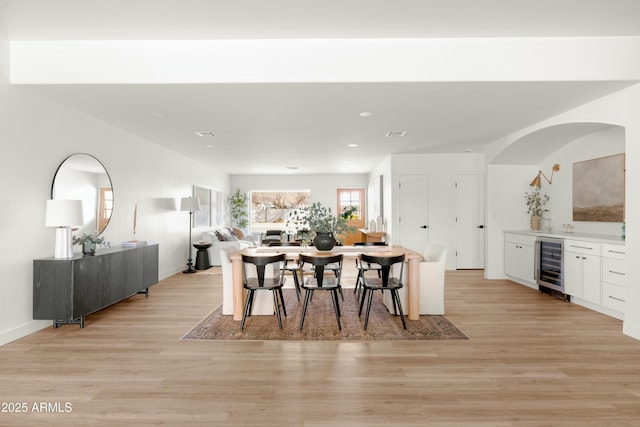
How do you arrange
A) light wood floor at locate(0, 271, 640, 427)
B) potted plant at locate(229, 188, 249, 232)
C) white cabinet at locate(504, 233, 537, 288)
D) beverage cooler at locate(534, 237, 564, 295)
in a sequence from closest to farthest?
light wood floor at locate(0, 271, 640, 427), beverage cooler at locate(534, 237, 564, 295), white cabinet at locate(504, 233, 537, 288), potted plant at locate(229, 188, 249, 232)

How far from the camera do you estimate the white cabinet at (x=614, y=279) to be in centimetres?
374

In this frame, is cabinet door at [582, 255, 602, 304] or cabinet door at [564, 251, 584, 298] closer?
cabinet door at [582, 255, 602, 304]

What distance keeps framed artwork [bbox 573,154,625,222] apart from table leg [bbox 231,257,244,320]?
16.3 ft

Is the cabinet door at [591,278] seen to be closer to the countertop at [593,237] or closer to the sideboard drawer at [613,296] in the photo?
the sideboard drawer at [613,296]

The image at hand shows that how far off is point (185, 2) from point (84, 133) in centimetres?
263

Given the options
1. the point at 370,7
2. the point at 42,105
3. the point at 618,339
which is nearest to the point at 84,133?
the point at 42,105

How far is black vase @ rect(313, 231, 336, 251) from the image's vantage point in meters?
4.10

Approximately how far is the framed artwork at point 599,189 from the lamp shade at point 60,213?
6.61 meters

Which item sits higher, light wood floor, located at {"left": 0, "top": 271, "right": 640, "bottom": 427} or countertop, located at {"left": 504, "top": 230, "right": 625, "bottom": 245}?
countertop, located at {"left": 504, "top": 230, "right": 625, "bottom": 245}

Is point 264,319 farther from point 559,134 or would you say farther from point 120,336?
point 559,134

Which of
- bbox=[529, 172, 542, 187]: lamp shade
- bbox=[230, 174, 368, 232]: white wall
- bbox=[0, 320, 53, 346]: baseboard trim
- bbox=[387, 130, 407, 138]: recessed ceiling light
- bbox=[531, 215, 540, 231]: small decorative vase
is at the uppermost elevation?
bbox=[387, 130, 407, 138]: recessed ceiling light

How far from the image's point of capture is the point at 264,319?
12.9 ft

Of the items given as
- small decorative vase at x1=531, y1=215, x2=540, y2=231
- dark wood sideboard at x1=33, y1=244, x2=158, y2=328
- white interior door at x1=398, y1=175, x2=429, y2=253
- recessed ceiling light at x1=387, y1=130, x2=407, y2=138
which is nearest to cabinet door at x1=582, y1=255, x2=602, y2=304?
small decorative vase at x1=531, y1=215, x2=540, y2=231

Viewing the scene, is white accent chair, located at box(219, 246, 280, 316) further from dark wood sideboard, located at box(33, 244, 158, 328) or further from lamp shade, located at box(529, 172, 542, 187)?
lamp shade, located at box(529, 172, 542, 187)
